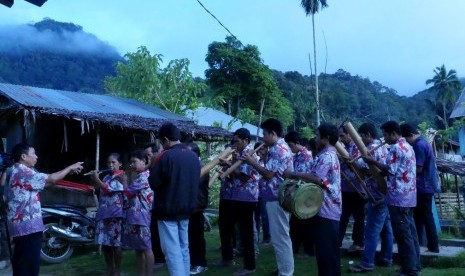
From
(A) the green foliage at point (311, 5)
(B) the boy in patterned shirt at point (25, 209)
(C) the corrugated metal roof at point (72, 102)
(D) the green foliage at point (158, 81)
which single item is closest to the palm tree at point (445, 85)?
(A) the green foliage at point (311, 5)

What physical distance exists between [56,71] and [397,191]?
8580 cm

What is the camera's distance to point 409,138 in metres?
6.45

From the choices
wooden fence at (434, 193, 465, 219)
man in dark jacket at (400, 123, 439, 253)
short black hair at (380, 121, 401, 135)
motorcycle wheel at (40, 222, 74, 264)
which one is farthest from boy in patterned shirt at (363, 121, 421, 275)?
wooden fence at (434, 193, 465, 219)

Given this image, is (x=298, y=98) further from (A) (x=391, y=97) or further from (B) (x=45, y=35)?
(B) (x=45, y=35)

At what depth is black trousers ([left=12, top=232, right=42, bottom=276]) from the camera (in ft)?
16.3

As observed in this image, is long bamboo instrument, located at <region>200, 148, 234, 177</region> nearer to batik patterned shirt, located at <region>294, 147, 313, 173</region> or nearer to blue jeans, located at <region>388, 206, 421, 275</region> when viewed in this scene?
batik patterned shirt, located at <region>294, 147, 313, 173</region>

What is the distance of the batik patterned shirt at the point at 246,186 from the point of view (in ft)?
20.6

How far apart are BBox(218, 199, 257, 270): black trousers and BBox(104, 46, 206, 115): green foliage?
1167cm

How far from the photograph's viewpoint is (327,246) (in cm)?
489

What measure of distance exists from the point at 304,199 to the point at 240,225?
5.62 feet

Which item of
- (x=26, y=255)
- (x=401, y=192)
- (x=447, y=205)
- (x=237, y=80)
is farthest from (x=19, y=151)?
(x=237, y=80)

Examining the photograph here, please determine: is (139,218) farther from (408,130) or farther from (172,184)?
(408,130)

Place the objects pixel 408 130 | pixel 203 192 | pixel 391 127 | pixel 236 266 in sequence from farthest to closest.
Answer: pixel 236 266 → pixel 203 192 → pixel 408 130 → pixel 391 127

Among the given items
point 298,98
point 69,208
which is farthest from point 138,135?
point 298,98
